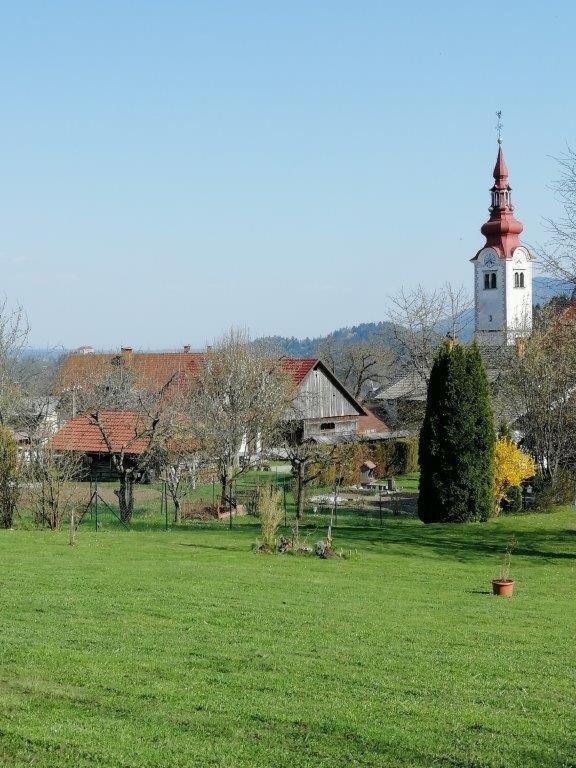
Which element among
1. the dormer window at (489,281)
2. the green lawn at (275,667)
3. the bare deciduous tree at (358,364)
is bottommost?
the green lawn at (275,667)

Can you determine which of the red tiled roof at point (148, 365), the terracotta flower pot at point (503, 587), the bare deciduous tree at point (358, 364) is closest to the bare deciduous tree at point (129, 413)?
the red tiled roof at point (148, 365)

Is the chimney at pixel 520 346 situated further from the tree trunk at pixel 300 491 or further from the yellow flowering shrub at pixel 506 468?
the tree trunk at pixel 300 491

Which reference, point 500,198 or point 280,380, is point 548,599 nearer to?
point 280,380

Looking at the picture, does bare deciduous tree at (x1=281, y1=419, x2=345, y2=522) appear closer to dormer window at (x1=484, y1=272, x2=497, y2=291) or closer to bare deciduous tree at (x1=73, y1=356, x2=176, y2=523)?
bare deciduous tree at (x1=73, y1=356, x2=176, y2=523)

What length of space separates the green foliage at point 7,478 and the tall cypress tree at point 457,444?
10737mm

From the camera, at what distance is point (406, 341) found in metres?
45.4

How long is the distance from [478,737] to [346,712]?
41.7 inches

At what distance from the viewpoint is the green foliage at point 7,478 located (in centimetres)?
2354

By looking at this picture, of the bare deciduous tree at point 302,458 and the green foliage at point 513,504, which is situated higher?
the bare deciduous tree at point 302,458

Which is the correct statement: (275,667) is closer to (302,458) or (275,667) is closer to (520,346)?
(302,458)

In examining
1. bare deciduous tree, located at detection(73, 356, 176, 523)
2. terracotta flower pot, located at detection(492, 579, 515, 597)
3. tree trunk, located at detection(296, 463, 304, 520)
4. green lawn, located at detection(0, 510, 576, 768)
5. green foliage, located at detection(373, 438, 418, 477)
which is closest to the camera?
green lawn, located at detection(0, 510, 576, 768)

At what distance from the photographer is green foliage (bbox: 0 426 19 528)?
23538mm

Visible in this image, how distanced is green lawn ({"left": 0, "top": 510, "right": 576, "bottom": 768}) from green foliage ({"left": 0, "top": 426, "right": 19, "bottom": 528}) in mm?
6847

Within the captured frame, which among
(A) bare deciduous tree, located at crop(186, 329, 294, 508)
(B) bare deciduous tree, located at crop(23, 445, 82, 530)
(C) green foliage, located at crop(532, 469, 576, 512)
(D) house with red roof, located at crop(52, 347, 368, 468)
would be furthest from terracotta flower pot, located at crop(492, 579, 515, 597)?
(D) house with red roof, located at crop(52, 347, 368, 468)
